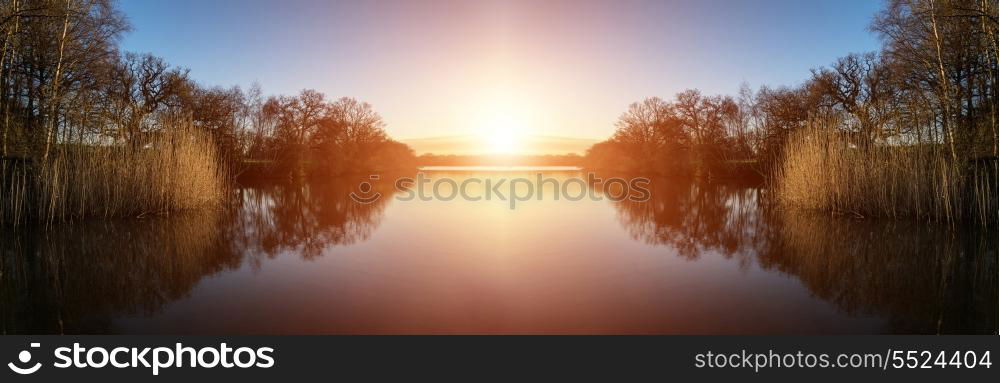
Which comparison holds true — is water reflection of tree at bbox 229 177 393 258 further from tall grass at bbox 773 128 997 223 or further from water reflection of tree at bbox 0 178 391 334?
tall grass at bbox 773 128 997 223

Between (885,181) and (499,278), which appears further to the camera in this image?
(885,181)

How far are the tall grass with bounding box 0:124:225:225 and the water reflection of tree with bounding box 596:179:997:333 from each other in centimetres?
754

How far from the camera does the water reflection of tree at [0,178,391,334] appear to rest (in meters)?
3.73

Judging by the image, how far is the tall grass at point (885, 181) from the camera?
7410 mm

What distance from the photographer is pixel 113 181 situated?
8.48 metres

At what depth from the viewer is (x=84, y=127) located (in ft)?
26.8

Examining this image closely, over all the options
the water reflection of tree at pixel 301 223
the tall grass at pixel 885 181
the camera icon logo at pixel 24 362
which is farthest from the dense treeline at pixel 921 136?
the camera icon logo at pixel 24 362

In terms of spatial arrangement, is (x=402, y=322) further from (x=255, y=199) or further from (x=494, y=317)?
(x=255, y=199)

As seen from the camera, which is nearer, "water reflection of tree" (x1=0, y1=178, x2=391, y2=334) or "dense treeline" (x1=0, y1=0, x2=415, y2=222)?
"water reflection of tree" (x1=0, y1=178, x2=391, y2=334)

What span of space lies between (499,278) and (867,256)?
3928mm

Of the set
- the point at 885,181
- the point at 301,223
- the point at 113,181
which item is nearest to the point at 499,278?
the point at 301,223

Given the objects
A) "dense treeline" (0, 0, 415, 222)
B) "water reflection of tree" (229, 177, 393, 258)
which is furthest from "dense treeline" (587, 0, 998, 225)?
"dense treeline" (0, 0, 415, 222)

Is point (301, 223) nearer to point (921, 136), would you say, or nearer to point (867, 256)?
point (867, 256)

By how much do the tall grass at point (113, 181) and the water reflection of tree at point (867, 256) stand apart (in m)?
7.54
